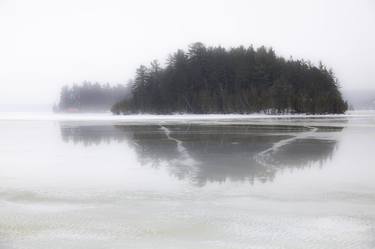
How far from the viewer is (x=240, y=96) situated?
90.1 metres

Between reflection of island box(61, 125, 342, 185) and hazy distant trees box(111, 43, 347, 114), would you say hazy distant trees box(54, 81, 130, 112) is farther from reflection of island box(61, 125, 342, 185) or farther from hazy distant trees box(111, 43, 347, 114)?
reflection of island box(61, 125, 342, 185)

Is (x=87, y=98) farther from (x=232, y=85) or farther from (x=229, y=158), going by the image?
(x=229, y=158)

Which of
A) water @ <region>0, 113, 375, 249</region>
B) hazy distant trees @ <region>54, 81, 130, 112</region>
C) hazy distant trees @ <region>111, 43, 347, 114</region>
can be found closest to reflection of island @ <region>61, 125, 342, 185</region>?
water @ <region>0, 113, 375, 249</region>

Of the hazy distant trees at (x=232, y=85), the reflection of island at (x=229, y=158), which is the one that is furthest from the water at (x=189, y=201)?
the hazy distant trees at (x=232, y=85)

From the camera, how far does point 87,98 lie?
184 metres

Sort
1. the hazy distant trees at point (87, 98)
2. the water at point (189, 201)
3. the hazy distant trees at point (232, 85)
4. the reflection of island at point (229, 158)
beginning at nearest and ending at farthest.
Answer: the water at point (189, 201) < the reflection of island at point (229, 158) < the hazy distant trees at point (232, 85) < the hazy distant trees at point (87, 98)

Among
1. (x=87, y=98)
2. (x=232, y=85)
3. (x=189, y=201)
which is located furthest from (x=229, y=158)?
(x=87, y=98)

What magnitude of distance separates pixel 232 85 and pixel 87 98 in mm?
98951

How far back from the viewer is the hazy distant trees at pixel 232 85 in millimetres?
88938

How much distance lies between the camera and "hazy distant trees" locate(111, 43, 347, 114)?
88.9 meters

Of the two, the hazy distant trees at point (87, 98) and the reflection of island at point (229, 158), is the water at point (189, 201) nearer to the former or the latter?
→ the reflection of island at point (229, 158)

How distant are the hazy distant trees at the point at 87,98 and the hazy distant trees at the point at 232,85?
3075 inches

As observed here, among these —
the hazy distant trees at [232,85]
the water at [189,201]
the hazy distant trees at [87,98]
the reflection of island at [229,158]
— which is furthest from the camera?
the hazy distant trees at [87,98]

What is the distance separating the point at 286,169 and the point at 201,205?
5.29 m
